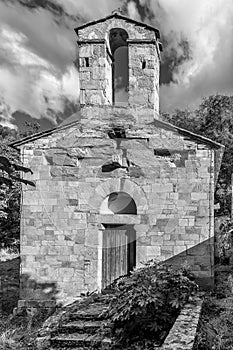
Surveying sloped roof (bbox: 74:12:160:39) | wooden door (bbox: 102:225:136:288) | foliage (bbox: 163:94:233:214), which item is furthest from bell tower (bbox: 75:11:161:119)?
foliage (bbox: 163:94:233:214)

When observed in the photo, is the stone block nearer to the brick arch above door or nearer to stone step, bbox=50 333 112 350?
the brick arch above door

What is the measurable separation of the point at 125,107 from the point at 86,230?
117 inches

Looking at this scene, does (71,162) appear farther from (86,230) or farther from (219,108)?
(219,108)

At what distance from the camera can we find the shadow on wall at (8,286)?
980cm

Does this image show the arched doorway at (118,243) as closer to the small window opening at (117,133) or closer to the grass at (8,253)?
the small window opening at (117,133)

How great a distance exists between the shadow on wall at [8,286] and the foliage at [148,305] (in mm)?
4268

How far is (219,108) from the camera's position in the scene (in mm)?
17062

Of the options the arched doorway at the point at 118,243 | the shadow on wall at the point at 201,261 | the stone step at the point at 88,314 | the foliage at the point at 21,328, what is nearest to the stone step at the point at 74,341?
the stone step at the point at 88,314

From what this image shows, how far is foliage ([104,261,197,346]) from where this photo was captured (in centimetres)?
583

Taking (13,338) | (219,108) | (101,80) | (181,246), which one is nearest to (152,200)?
(181,246)

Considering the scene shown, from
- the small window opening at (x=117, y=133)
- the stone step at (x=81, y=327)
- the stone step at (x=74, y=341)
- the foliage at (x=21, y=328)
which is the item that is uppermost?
the small window opening at (x=117, y=133)

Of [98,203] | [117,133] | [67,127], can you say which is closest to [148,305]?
[98,203]

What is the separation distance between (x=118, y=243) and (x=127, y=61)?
4.23 meters

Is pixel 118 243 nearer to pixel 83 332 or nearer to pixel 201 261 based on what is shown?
pixel 201 261
